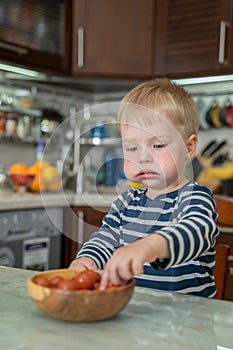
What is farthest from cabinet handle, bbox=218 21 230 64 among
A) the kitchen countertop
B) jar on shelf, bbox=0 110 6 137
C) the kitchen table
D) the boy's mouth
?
the kitchen table

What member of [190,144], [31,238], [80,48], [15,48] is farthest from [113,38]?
[190,144]

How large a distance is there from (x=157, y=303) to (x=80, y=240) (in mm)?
1709

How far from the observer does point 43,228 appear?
7.51 ft

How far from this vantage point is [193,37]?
2.38 metres

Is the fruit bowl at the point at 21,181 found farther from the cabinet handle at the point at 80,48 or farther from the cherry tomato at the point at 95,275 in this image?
the cherry tomato at the point at 95,275

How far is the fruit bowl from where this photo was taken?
238 cm

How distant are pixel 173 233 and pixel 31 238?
167cm

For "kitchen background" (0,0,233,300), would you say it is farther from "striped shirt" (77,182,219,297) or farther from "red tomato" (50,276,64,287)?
"red tomato" (50,276,64,287)

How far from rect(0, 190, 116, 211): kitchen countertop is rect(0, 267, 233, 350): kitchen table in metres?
1.45

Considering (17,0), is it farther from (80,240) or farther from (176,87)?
(176,87)

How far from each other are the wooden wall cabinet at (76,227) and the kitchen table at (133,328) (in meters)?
1.66

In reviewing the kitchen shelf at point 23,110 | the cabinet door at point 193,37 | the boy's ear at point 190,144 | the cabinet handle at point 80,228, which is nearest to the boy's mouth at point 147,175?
the boy's ear at point 190,144

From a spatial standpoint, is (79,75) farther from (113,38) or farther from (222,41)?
(222,41)

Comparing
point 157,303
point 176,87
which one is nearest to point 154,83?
point 176,87
